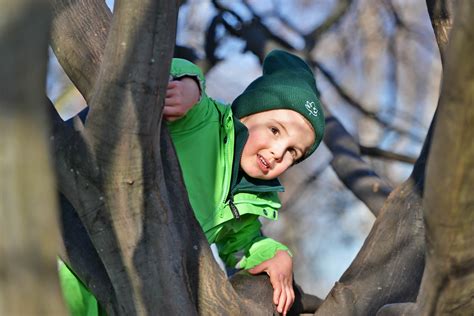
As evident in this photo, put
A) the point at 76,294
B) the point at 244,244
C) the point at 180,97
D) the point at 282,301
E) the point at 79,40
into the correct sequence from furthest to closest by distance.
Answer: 1. the point at 244,244
2. the point at 282,301
3. the point at 76,294
4. the point at 180,97
5. the point at 79,40

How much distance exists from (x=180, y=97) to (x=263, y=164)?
0.44 meters

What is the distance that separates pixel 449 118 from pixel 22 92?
2.04ft

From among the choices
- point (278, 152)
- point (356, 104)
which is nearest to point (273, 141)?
point (278, 152)

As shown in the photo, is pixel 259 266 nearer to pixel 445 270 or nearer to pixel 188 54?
pixel 445 270

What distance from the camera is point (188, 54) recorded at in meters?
4.38

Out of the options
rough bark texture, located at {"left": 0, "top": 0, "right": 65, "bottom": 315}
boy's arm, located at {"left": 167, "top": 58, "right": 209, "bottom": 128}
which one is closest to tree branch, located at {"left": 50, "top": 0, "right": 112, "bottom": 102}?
boy's arm, located at {"left": 167, "top": 58, "right": 209, "bottom": 128}

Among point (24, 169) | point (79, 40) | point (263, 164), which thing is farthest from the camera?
point (263, 164)

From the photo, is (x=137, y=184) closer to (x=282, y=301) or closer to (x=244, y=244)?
(x=282, y=301)

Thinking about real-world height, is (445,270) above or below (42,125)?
below

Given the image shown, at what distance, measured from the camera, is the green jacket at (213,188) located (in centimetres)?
242

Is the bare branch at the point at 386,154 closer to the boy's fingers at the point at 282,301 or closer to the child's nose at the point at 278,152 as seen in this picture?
the child's nose at the point at 278,152

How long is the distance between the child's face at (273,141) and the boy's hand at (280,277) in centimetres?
23

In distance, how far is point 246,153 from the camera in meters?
2.67

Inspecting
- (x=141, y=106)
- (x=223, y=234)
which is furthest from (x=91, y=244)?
(x=223, y=234)
